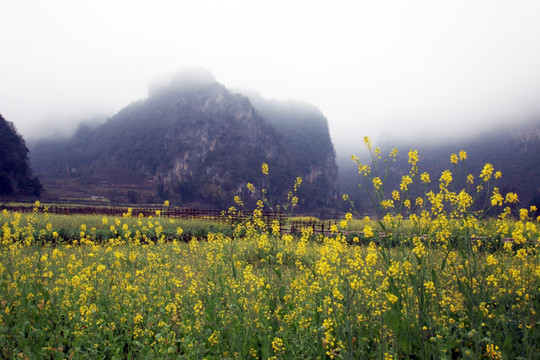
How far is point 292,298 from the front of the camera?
3953 millimetres

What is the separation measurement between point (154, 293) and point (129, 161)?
158915 mm

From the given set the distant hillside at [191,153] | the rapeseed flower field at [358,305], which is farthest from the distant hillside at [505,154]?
the rapeseed flower field at [358,305]

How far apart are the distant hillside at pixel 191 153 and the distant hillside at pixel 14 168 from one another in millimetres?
47381

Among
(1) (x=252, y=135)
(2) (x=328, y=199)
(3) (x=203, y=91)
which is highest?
(3) (x=203, y=91)

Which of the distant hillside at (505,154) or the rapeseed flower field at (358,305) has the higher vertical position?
the distant hillside at (505,154)

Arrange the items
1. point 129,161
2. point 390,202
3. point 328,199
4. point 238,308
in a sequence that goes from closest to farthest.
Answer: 1. point 390,202
2. point 238,308
3. point 129,161
4. point 328,199

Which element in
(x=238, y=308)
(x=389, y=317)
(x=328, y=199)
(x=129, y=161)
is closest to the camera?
(x=389, y=317)

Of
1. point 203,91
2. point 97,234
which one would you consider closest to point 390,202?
point 97,234

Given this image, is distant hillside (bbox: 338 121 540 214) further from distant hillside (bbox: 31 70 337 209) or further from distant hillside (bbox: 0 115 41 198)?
distant hillside (bbox: 0 115 41 198)

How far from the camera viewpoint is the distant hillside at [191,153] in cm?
13750

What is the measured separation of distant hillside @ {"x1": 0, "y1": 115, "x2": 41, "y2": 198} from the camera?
215 feet

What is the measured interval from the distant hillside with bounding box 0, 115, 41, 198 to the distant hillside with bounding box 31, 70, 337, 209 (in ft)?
155

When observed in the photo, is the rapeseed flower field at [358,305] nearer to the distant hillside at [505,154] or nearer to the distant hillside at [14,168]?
the distant hillside at [505,154]

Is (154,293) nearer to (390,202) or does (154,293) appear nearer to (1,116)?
(390,202)
